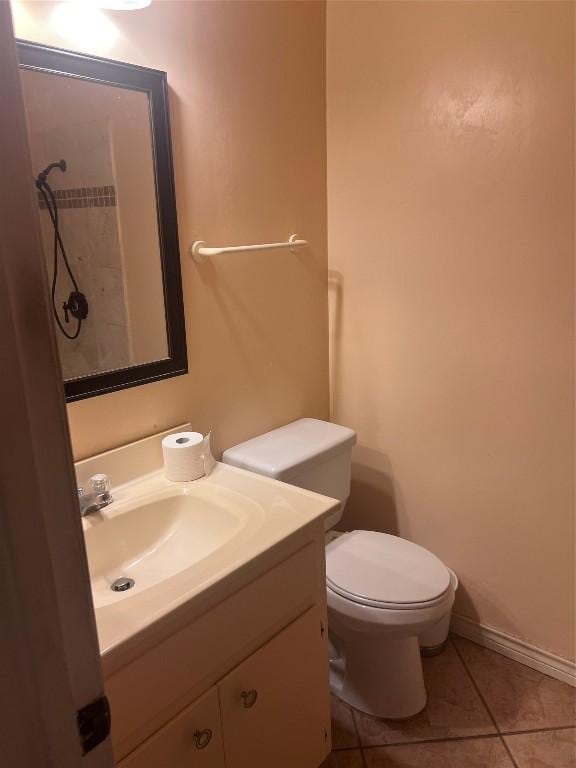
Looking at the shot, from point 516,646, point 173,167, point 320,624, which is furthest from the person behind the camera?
point 516,646

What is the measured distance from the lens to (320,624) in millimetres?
1430

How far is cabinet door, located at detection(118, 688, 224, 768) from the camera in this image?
106cm

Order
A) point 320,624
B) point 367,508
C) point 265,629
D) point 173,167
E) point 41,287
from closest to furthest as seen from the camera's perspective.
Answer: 1. point 41,287
2. point 265,629
3. point 320,624
4. point 173,167
5. point 367,508

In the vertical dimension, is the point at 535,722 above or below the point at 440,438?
below

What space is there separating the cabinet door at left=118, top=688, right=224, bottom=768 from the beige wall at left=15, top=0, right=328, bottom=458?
66 centimetres

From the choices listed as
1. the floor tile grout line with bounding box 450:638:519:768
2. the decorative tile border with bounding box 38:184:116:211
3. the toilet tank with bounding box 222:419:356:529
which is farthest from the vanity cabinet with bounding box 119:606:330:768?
the decorative tile border with bounding box 38:184:116:211

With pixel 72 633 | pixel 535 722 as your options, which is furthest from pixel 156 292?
pixel 535 722

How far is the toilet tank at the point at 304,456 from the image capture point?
171 centimetres

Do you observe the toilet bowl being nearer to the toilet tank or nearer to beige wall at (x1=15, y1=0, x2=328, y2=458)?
the toilet tank

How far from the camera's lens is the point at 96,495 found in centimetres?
137

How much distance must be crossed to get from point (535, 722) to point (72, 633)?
5.68 feet

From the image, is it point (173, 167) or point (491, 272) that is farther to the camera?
point (491, 272)

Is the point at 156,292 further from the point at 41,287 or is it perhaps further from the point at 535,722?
the point at 535,722

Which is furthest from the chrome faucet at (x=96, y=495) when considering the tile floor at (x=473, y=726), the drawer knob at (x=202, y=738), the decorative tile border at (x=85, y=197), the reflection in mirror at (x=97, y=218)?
the tile floor at (x=473, y=726)
